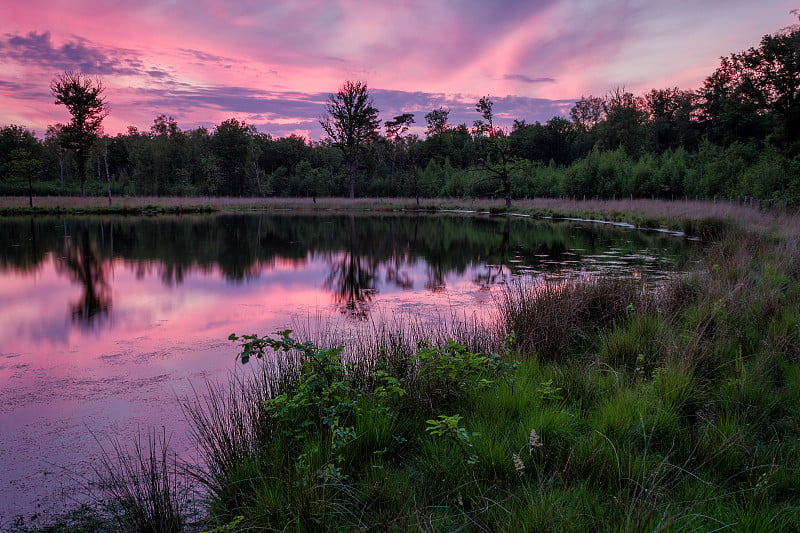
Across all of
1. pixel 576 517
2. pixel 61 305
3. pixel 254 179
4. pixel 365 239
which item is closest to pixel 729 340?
pixel 576 517

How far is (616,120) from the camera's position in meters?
66.2

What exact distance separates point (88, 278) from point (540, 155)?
69258mm

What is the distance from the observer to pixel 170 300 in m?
10.7

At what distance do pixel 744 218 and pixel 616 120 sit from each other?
2077 inches

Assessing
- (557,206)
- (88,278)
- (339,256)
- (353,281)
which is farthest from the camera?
(557,206)

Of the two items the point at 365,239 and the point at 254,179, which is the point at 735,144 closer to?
the point at 365,239

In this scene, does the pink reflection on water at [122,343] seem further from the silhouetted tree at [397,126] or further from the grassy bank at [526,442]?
the silhouetted tree at [397,126]

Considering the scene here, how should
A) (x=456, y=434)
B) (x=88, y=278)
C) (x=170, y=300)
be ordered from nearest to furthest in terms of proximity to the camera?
(x=456, y=434), (x=170, y=300), (x=88, y=278)

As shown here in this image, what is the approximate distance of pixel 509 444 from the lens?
3.38 metres

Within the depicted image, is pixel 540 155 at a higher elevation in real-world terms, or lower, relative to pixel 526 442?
higher

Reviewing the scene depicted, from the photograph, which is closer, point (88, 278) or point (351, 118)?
point (88, 278)

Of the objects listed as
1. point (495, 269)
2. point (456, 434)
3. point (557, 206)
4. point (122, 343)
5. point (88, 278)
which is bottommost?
point (122, 343)

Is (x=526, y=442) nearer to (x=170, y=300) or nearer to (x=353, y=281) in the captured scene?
(x=170, y=300)

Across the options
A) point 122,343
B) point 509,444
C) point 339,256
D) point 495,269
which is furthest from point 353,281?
point 509,444
